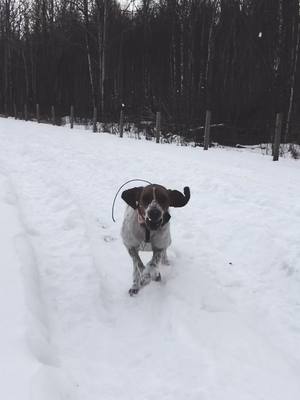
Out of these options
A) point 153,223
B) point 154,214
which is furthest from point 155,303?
point 154,214

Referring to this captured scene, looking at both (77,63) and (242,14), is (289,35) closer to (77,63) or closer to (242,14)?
(242,14)

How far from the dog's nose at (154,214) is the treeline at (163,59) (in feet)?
48.3

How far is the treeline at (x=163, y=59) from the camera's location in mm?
20234

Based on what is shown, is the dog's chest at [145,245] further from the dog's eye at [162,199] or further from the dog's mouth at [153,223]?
the dog's eye at [162,199]

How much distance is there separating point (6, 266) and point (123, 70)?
114ft

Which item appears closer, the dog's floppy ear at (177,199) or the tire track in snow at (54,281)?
the tire track in snow at (54,281)

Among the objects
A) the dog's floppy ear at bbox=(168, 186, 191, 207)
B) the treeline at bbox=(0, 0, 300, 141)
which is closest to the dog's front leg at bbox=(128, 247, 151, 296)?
the dog's floppy ear at bbox=(168, 186, 191, 207)

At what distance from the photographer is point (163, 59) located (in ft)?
109

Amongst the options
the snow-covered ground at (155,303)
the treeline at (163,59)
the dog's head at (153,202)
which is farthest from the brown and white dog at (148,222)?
the treeline at (163,59)

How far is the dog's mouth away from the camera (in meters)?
3.96

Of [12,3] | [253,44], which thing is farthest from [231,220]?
[12,3]

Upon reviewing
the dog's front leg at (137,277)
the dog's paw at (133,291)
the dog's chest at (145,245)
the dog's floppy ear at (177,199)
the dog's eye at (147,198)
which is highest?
the dog's eye at (147,198)

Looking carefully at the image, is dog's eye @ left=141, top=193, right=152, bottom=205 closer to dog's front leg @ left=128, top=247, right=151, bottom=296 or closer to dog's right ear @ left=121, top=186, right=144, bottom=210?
dog's right ear @ left=121, top=186, right=144, bottom=210

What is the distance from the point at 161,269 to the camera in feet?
16.8
